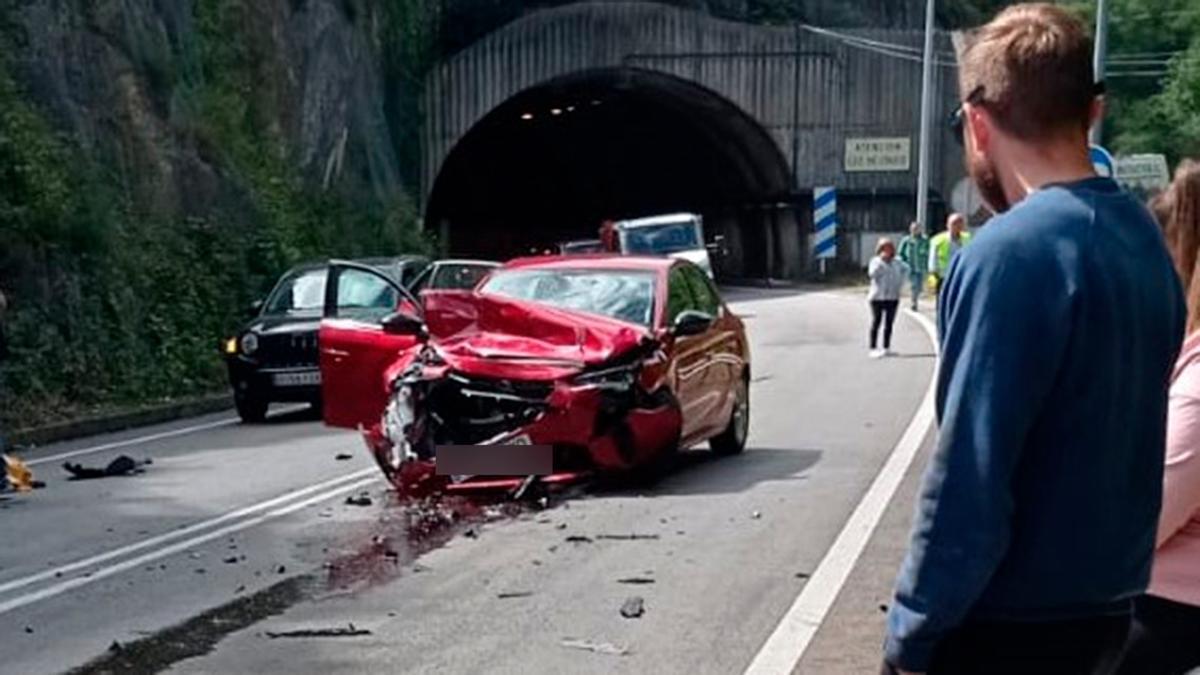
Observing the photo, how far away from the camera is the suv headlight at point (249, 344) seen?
18.6m

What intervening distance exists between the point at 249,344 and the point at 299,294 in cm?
162

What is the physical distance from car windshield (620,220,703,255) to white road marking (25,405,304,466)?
55.4 ft

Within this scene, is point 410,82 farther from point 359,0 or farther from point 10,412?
point 10,412

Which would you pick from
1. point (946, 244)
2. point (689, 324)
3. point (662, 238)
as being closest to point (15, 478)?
point (689, 324)

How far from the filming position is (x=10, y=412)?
1777cm

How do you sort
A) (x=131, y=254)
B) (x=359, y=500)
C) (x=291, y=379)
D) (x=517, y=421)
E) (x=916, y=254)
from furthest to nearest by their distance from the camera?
(x=916, y=254) → (x=131, y=254) → (x=291, y=379) → (x=359, y=500) → (x=517, y=421)

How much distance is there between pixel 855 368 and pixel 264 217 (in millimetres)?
10521

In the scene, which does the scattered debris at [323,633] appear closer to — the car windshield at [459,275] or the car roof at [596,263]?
the car roof at [596,263]

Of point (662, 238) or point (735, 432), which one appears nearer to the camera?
point (735, 432)

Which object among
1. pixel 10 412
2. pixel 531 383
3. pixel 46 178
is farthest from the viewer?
pixel 46 178

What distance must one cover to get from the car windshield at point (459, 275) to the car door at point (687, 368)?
557cm

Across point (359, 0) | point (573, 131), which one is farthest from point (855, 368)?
point (573, 131)

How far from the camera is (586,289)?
42.8ft

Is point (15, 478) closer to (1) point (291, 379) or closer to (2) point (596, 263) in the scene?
(2) point (596, 263)
